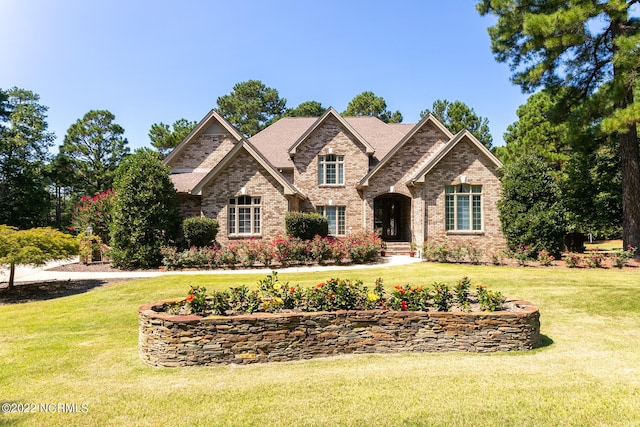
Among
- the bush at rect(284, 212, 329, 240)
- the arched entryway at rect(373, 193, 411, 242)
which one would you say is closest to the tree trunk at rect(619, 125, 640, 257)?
the arched entryway at rect(373, 193, 411, 242)

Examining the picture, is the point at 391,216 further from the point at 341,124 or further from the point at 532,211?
the point at 532,211

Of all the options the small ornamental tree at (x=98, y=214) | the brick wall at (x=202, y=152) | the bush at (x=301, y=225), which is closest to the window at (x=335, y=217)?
the bush at (x=301, y=225)

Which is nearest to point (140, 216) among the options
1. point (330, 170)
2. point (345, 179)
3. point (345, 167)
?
point (330, 170)

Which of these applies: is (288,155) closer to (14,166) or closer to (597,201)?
(597,201)

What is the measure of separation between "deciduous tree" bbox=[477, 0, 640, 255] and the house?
4475 mm

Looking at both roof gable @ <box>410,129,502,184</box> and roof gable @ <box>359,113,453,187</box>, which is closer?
roof gable @ <box>410,129,502,184</box>

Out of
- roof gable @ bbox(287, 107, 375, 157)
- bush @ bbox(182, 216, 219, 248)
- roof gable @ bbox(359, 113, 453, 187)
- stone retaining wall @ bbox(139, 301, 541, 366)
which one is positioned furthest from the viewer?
roof gable @ bbox(287, 107, 375, 157)

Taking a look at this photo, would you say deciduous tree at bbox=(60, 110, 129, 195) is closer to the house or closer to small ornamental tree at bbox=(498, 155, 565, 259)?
the house

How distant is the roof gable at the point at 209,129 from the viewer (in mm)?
20884

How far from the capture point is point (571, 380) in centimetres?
449

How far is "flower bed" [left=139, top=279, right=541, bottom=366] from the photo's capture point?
553 centimetres

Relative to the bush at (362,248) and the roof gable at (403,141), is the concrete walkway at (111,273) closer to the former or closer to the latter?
the bush at (362,248)

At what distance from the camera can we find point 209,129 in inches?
838

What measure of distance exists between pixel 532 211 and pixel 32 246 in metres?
19.6
